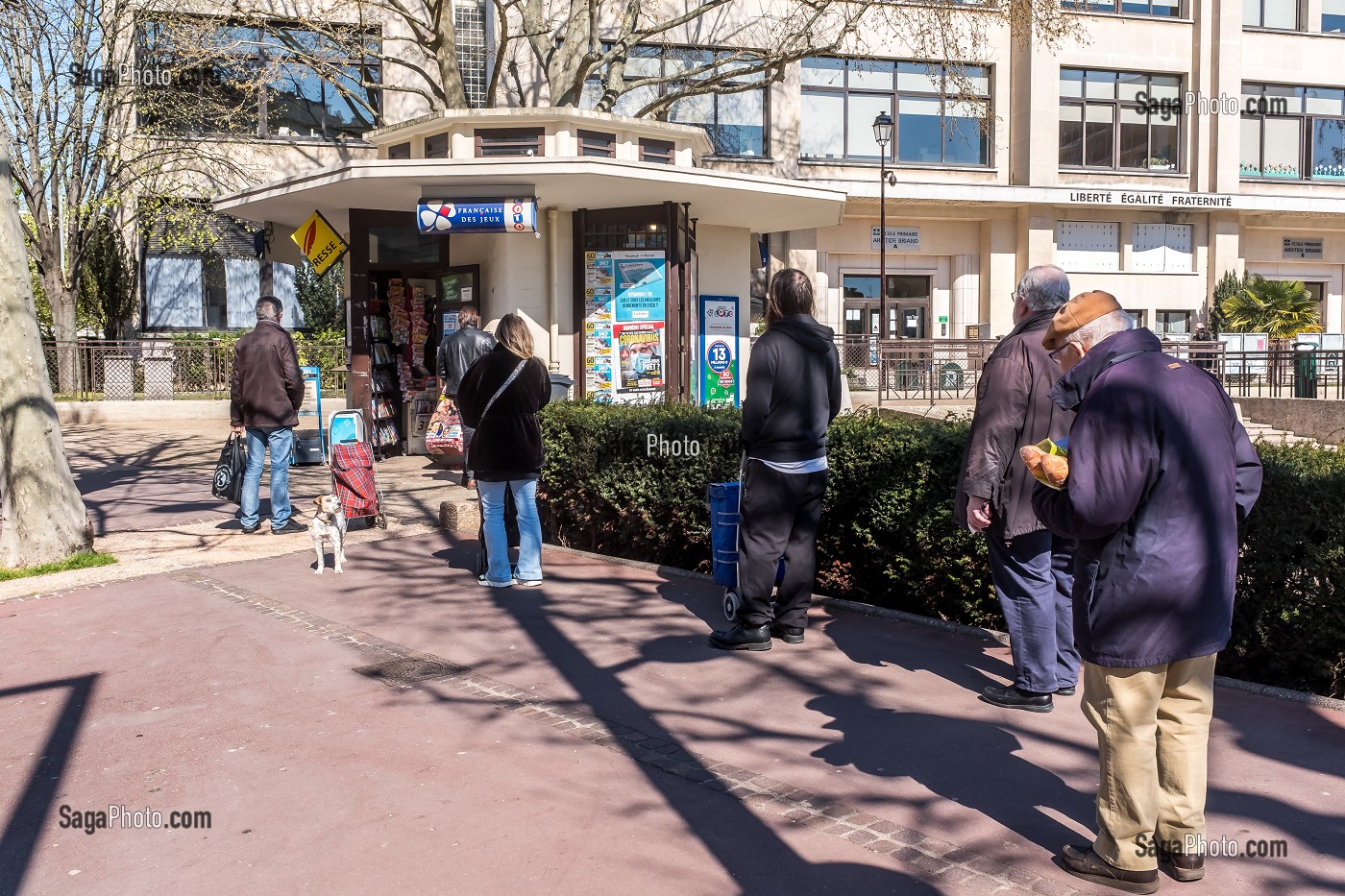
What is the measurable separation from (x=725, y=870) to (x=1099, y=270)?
1318 inches

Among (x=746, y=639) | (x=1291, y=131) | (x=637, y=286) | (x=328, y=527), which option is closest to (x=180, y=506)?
(x=328, y=527)

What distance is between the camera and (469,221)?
515 inches

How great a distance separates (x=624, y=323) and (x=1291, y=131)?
95.6 ft

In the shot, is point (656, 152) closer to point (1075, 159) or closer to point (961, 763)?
point (961, 763)

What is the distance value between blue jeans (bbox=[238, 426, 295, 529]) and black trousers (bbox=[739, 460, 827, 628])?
5360mm

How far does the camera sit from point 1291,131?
34906 mm

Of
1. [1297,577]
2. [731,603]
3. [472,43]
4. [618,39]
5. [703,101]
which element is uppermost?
[472,43]

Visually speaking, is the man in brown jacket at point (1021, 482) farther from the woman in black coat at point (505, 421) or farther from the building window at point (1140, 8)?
the building window at point (1140, 8)

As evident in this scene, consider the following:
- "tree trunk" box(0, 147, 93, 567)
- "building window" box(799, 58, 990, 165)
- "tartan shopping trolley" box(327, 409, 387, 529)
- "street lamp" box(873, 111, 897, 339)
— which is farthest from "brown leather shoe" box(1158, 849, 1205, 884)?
"building window" box(799, 58, 990, 165)

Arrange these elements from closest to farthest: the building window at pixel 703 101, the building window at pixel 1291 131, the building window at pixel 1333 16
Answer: the building window at pixel 703 101, the building window at pixel 1291 131, the building window at pixel 1333 16

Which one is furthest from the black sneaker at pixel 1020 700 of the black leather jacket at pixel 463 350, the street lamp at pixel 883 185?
the street lamp at pixel 883 185

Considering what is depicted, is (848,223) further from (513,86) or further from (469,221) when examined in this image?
(469,221)

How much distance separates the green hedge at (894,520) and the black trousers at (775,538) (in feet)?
2.63

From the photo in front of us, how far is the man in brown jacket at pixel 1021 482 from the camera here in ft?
16.9
